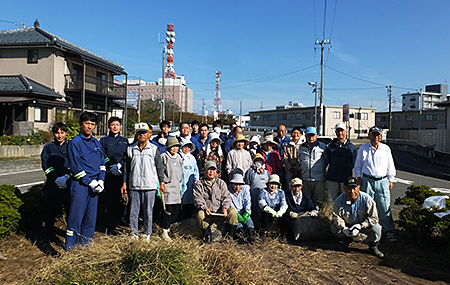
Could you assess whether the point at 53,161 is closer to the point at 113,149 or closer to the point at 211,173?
the point at 113,149

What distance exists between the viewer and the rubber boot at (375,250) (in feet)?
16.2

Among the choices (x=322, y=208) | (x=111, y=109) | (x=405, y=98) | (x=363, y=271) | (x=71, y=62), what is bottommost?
(x=363, y=271)

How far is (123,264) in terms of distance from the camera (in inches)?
130

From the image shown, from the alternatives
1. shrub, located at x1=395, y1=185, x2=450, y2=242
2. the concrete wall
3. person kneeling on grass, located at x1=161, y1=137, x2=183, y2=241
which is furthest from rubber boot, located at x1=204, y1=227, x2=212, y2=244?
the concrete wall

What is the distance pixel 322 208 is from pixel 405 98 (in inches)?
4094

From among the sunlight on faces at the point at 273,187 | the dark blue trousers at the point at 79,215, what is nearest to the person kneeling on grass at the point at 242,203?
the sunlight on faces at the point at 273,187

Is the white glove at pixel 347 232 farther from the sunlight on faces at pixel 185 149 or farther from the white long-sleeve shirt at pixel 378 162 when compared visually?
the sunlight on faces at pixel 185 149

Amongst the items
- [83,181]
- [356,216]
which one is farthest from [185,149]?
[356,216]

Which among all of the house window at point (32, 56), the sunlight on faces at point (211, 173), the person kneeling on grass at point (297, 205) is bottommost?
the person kneeling on grass at point (297, 205)

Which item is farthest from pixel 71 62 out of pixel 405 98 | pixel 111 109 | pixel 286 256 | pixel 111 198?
pixel 405 98

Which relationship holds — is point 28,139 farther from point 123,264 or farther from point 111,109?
point 123,264

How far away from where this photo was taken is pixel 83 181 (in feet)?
14.8

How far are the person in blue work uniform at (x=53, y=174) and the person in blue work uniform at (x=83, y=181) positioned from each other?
2.09 feet

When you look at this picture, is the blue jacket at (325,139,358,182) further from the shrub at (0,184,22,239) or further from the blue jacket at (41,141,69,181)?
the shrub at (0,184,22,239)
